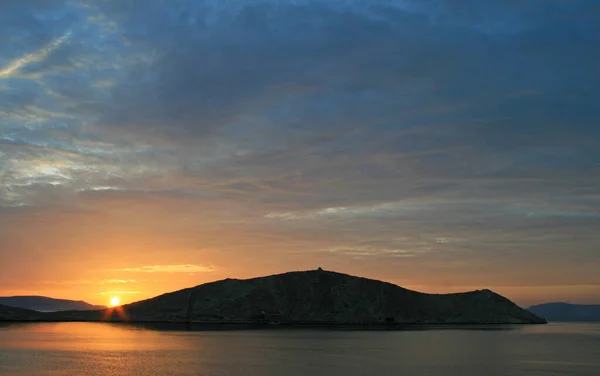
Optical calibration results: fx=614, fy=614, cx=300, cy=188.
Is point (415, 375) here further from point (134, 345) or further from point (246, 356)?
point (134, 345)

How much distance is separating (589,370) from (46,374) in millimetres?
74044

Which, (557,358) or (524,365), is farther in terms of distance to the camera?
(557,358)

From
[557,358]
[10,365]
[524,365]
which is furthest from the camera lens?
[557,358]

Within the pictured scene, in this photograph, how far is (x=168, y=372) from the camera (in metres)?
81.7

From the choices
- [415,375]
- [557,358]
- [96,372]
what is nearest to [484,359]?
[557,358]

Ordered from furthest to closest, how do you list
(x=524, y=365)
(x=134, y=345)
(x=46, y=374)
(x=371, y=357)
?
1. (x=134, y=345)
2. (x=371, y=357)
3. (x=524, y=365)
4. (x=46, y=374)

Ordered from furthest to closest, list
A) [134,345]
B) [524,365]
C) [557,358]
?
1. [134,345]
2. [557,358]
3. [524,365]

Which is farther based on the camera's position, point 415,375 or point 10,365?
point 10,365

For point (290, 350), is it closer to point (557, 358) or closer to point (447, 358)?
point (447, 358)

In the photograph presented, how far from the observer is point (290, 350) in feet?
395

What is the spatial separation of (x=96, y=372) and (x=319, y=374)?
30.0 meters

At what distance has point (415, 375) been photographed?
78.9 m

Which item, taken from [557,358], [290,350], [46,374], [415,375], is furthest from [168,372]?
[557,358]

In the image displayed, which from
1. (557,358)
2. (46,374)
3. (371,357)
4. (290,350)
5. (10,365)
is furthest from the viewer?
(290,350)
